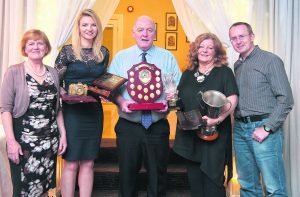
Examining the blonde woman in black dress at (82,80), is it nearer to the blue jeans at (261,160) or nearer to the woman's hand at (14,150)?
the woman's hand at (14,150)

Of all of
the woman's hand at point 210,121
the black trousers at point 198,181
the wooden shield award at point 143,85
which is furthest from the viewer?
the wooden shield award at point 143,85

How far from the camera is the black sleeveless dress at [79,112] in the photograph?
8.61ft

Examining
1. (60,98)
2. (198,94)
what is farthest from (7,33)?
(198,94)

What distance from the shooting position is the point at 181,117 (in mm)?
2459

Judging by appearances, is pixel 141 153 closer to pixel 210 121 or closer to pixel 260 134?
pixel 210 121

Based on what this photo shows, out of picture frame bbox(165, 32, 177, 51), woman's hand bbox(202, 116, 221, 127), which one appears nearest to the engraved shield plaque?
woman's hand bbox(202, 116, 221, 127)

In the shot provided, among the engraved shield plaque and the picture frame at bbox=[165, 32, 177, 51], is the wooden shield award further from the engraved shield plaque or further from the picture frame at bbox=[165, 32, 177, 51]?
the picture frame at bbox=[165, 32, 177, 51]

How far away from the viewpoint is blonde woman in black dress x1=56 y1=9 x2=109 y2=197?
262 cm

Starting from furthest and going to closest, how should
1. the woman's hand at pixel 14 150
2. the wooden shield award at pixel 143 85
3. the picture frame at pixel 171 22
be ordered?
the picture frame at pixel 171 22 → the wooden shield award at pixel 143 85 → the woman's hand at pixel 14 150

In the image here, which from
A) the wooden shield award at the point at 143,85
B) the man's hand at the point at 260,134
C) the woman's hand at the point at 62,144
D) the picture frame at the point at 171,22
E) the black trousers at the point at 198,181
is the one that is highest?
the picture frame at the point at 171,22

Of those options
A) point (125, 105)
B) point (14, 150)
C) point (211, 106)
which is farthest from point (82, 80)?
point (211, 106)

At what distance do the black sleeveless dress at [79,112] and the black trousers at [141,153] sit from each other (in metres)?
0.23

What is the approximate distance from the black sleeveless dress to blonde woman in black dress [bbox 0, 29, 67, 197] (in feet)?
0.59

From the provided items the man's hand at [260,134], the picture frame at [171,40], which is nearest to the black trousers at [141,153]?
the man's hand at [260,134]
